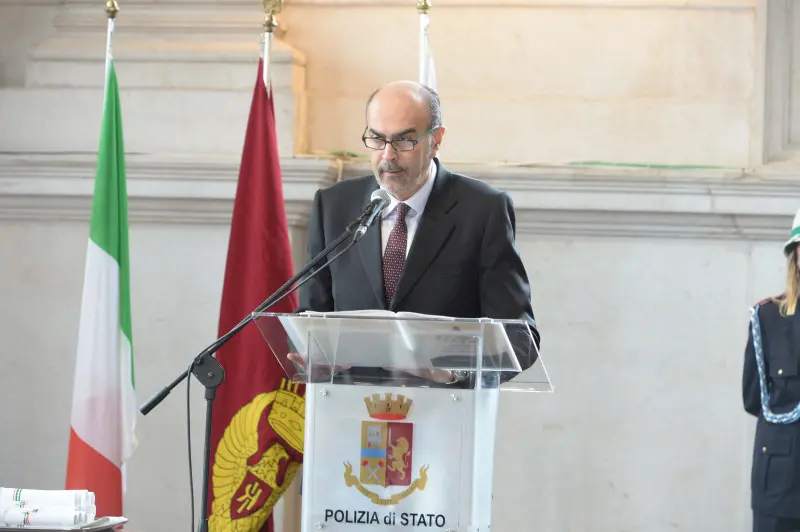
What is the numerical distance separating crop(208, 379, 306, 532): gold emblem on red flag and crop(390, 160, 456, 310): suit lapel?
113 centimetres

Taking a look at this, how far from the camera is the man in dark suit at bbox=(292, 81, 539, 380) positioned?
3365mm

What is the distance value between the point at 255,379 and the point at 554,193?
1.52 m

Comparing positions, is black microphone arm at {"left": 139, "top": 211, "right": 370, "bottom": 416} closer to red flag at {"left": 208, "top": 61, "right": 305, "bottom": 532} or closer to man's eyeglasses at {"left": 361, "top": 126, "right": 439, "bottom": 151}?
man's eyeglasses at {"left": 361, "top": 126, "right": 439, "bottom": 151}

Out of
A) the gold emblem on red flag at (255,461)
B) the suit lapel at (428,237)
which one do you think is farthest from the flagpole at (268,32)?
the suit lapel at (428,237)

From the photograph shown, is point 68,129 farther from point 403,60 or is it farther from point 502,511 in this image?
point 502,511

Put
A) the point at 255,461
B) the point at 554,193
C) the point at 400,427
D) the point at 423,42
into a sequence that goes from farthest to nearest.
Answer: the point at 554,193 → the point at 423,42 → the point at 255,461 → the point at 400,427

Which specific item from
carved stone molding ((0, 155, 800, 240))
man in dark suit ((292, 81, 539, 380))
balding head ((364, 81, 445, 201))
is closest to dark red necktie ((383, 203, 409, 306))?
man in dark suit ((292, 81, 539, 380))

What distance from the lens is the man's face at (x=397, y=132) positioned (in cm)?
323

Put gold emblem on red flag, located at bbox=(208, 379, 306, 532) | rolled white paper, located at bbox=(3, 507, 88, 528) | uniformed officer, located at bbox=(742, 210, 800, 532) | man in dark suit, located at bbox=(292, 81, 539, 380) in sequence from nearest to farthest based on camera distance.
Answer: rolled white paper, located at bbox=(3, 507, 88, 528) → man in dark suit, located at bbox=(292, 81, 539, 380) → gold emblem on red flag, located at bbox=(208, 379, 306, 532) → uniformed officer, located at bbox=(742, 210, 800, 532)

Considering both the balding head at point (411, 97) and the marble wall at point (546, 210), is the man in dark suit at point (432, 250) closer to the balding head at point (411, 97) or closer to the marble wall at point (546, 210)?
the balding head at point (411, 97)

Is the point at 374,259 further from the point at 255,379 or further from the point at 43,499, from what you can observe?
the point at 255,379

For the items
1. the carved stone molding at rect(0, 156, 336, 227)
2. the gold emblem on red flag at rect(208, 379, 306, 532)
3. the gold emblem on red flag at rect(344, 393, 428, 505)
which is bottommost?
the gold emblem on red flag at rect(208, 379, 306, 532)

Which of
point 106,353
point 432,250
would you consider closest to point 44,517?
point 432,250

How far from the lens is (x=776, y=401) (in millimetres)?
4586
